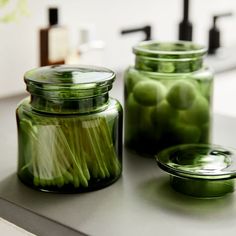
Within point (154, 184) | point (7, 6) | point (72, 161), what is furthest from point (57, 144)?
point (7, 6)

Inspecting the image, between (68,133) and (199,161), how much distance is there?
0.20 m

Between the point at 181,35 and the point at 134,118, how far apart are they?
0.79 m

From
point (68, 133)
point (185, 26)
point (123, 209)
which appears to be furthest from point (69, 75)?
point (185, 26)

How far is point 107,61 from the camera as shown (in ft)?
5.12

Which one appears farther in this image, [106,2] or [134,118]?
[106,2]

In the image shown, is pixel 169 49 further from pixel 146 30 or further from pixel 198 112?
pixel 146 30

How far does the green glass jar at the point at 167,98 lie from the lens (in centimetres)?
92

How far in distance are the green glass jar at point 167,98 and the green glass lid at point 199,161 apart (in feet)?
0.18

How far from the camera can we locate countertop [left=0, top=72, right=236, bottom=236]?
0.71 meters

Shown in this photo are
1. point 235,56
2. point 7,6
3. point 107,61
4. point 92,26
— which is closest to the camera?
point 7,6

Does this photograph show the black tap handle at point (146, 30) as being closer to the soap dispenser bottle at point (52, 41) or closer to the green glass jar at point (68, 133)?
the soap dispenser bottle at point (52, 41)

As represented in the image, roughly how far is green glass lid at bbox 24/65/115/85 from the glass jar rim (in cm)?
10

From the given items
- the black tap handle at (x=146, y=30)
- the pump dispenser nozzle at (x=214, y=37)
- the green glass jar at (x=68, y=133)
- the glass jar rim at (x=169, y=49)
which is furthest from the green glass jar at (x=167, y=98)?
the pump dispenser nozzle at (x=214, y=37)

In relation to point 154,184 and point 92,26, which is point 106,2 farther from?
point 154,184
